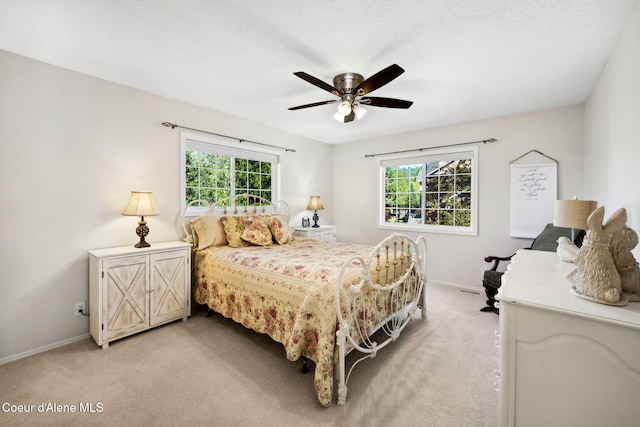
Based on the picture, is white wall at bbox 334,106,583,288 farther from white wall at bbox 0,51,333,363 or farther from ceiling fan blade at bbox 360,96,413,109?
white wall at bbox 0,51,333,363

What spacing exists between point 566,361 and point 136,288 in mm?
3157

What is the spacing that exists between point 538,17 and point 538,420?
2291 mm

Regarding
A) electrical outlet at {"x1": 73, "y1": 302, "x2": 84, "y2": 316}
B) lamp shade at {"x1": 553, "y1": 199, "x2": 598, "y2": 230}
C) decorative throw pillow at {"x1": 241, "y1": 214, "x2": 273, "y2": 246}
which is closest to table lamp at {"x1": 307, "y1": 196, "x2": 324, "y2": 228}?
decorative throw pillow at {"x1": 241, "y1": 214, "x2": 273, "y2": 246}

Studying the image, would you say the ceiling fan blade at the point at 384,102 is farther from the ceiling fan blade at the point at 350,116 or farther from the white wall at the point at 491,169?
the white wall at the point at 491,169

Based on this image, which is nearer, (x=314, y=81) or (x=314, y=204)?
(x=314, y=81)

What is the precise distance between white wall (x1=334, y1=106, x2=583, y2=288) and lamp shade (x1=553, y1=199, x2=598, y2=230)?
1.99 metres

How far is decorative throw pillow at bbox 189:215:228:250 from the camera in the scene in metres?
3.20

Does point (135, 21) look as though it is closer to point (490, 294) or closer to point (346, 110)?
point (346, 110)

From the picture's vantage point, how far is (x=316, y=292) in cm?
190

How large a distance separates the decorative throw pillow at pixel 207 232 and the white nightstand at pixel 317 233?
4.47ft

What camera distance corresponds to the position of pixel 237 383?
1970mm

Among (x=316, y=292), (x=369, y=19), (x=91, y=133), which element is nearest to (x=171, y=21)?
(x=369, y=19)

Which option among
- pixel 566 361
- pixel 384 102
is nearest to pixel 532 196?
pixel 384 102

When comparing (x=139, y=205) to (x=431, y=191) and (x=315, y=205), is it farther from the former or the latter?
(x=431, y=191)
